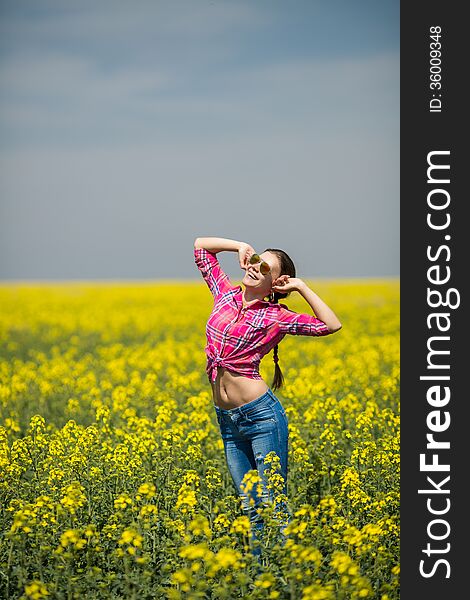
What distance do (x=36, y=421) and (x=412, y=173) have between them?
3.57 meters

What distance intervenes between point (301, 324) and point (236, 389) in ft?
1.83

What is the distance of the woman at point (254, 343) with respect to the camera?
5598mm

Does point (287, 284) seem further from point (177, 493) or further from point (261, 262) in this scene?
point (177, 493)

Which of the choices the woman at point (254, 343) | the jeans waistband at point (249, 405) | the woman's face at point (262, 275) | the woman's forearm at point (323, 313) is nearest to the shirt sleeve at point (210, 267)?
the woman at point (254, 343)

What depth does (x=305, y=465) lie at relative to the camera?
7355mm

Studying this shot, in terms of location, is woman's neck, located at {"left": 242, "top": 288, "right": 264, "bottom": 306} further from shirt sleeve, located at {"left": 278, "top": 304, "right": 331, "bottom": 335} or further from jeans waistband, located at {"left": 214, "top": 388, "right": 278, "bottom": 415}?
jeans waistband, located at {"left": 214, "top": 388, "right": 278, "bottom": 415}

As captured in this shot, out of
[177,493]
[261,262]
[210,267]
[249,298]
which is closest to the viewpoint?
[261,262]

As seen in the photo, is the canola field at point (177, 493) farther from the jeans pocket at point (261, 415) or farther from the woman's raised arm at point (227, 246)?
the woman's raised arm at point (227, 246)

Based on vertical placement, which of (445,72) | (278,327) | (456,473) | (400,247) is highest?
(445,72)

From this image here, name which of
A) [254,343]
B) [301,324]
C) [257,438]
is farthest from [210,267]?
[257,438]

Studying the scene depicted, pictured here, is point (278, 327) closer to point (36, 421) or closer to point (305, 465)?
point (305, 465)

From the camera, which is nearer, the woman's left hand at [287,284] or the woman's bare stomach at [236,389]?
the woman's left hand at [287,284]

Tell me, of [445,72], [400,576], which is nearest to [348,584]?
[400,576]

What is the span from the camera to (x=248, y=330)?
5645mm
